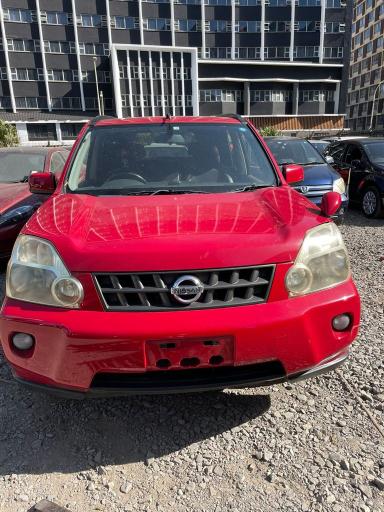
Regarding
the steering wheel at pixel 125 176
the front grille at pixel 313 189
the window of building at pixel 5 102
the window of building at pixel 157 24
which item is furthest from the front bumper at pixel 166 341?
the window of building at pixel 157 24

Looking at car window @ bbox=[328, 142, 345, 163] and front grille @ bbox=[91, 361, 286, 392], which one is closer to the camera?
front grille @ bbox=[91, 361, 286, 392]

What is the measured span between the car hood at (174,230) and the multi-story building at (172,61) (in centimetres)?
5172

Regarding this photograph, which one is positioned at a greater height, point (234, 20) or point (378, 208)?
point (234, 20)

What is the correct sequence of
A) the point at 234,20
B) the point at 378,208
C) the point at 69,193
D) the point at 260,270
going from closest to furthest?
the point at 260,270 → the point at 69,193 → the point at 378,208 → the point at 234,20

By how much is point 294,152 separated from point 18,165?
5279 millimetres

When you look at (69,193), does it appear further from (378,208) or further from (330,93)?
(330,93)

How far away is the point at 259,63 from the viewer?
53656 mm

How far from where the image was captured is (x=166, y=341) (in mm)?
1903

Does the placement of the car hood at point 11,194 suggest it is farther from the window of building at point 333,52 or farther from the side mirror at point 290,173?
the window of building at point 333,52

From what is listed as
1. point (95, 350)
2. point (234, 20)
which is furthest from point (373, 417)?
point (234, 20)

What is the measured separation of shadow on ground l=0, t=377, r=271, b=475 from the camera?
87.4 inches

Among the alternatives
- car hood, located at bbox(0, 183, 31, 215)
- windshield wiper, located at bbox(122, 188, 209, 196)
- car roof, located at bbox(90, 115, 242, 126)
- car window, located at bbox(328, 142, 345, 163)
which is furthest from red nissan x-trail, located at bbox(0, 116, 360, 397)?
car window, located at bbox(328, 142, 345, 163)

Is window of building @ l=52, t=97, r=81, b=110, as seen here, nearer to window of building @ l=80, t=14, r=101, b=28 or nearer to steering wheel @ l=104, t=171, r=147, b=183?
window of building @ l=80, t=14, r=101, b=28

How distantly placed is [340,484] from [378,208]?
6727 millimetres
